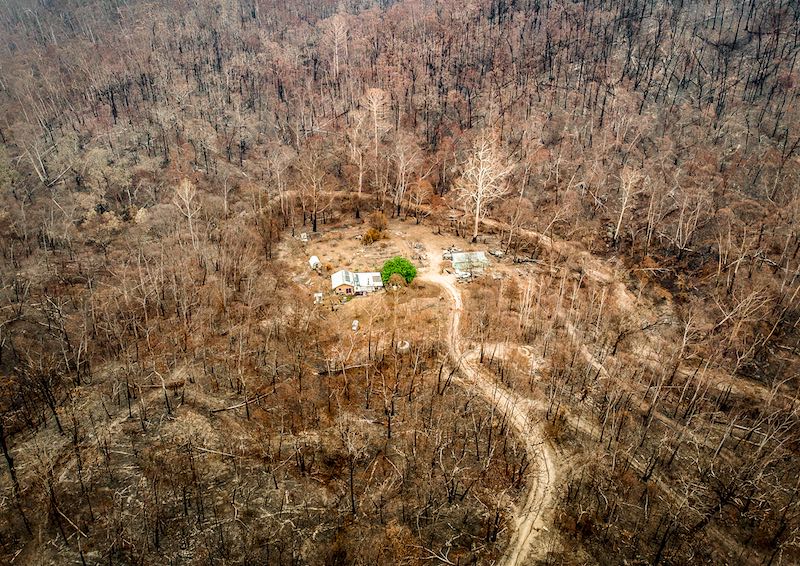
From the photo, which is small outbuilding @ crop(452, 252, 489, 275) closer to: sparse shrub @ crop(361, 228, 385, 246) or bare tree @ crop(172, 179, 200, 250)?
sparse shrub @ crop(361, 228, 385, 246)

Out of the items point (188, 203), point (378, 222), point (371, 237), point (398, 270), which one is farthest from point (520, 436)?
point (188, 203)

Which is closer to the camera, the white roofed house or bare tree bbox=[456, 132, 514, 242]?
the white roofed house

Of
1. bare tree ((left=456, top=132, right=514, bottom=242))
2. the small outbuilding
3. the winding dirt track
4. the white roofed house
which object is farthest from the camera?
bare tree ((left=456, top=132, right=514, bottom=242))

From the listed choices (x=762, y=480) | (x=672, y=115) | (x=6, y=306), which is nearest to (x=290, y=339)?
(x=6, y=306)

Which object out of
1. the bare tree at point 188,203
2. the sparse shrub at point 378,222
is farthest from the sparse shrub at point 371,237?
the bare tree at point 188,203

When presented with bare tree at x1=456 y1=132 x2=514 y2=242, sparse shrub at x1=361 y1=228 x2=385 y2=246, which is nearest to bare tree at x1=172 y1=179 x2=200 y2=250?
sparse shrub at x1=361 y1=228 x2=385 y2=246

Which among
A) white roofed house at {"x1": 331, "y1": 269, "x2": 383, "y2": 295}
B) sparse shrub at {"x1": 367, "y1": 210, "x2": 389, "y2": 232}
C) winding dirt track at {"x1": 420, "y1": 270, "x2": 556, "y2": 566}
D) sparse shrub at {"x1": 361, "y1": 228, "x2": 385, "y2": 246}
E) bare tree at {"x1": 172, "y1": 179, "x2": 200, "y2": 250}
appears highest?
bare tree at {"x1": 172, "y1": 179, "x2": 200, "y2": 250}

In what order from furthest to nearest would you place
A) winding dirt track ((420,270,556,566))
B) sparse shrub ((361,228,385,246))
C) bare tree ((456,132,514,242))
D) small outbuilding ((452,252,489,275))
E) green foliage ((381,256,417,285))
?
sparse shrub ((361,228,385,246)), bare tree ((456,132,514,242)), small outbuilding ((452,252,489,275)), green foliage ((381,256,417,285)), winding dirt track ((420,270,556,566))
